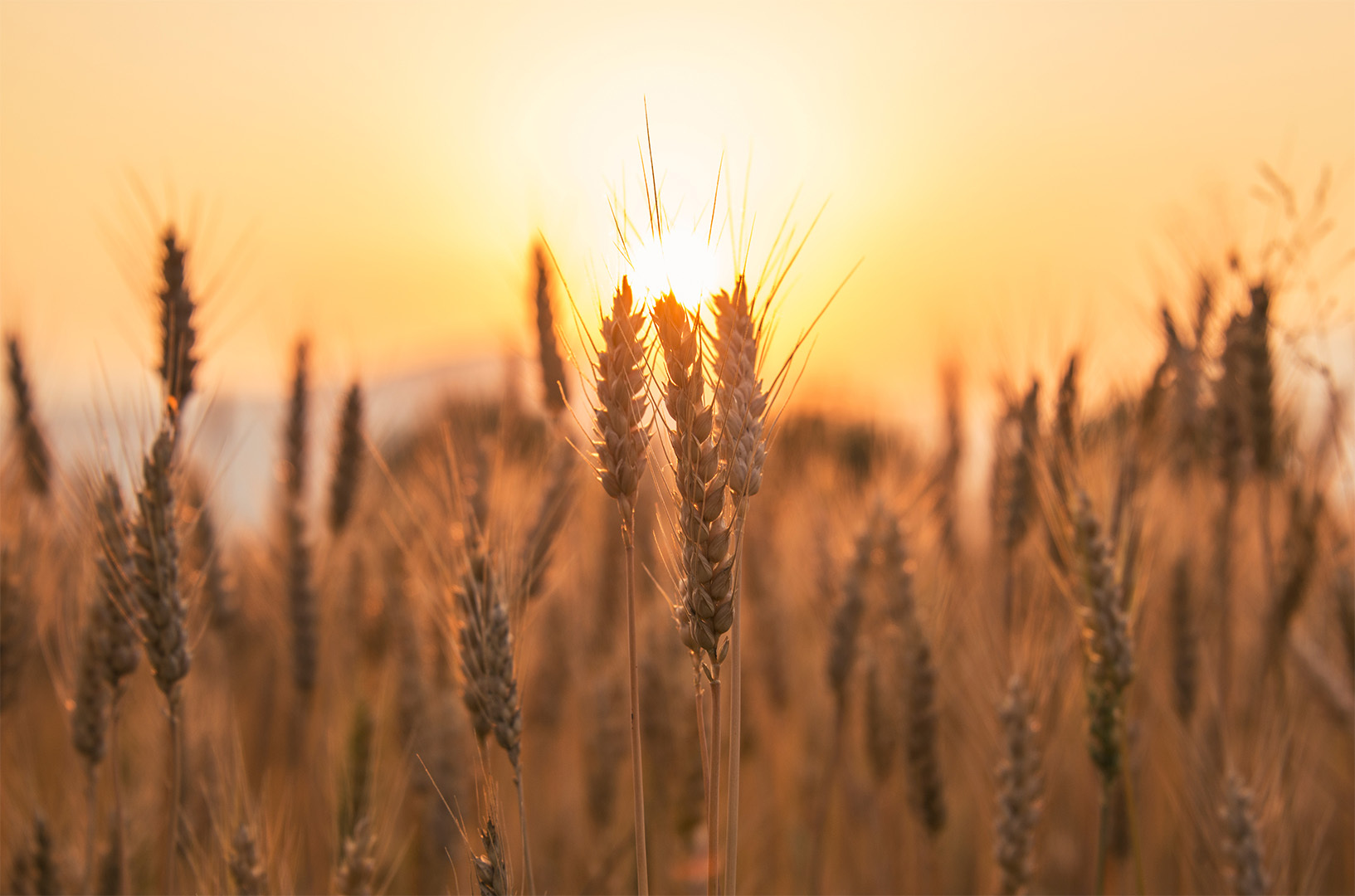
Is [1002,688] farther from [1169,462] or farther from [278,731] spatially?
[278,731]

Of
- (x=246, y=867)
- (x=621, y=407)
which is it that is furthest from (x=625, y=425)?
(x=246, y=867)

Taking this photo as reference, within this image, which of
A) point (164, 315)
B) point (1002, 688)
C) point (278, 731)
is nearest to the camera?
point (164, 315)

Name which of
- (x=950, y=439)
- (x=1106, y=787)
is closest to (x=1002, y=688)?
(x=1106, y=787)

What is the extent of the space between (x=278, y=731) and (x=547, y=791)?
1.47 metres

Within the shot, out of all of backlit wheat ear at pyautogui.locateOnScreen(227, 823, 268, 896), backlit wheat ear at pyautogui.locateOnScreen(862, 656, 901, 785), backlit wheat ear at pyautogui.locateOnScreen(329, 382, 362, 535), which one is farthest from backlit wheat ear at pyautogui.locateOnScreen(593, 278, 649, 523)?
backlit wheat ear at pyautogui.locateOnScreen(329, 382, 362, 535)

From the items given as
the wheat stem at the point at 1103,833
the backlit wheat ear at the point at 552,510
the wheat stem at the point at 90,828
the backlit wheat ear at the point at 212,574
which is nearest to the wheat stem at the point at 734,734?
the wheat stem at the point at 1103,833

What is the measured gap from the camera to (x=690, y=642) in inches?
39.0

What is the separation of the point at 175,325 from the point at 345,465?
1.13 m

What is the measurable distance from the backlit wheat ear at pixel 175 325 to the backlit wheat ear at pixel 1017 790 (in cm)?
193

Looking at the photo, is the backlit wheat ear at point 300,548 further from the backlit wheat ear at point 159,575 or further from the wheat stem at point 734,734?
the wheat stem at point 734,734

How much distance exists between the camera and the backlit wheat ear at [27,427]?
257 centimetres

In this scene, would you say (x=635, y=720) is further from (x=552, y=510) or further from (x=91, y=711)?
(x=91, y=711)

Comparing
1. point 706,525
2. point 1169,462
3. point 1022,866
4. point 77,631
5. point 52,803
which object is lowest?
point 52,803

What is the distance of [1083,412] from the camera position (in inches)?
78.5
